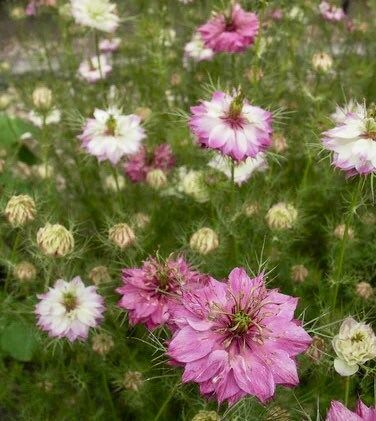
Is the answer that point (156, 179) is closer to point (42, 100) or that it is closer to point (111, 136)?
point (111, 136)

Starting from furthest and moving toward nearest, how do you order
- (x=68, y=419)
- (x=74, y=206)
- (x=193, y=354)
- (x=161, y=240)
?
(x=74, y=206) → (x=161, y=240) → (x=68, y=419) → (x=193, y=354)

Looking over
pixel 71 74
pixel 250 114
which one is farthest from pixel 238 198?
pixel 71 74

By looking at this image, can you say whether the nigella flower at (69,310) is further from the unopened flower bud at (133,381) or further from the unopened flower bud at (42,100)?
the unopened flower bud at (42,100)

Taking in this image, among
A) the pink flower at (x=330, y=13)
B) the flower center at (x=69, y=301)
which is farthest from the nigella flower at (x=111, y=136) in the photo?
the pink flower at (x=330, y=13)

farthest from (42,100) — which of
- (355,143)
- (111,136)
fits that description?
(355,143)

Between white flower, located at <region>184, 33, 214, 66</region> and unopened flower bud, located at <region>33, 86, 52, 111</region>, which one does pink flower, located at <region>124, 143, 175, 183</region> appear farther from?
white flower, located at <region>184, 33, 214, 66</region>

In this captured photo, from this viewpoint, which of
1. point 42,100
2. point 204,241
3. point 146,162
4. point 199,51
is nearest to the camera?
point 204,241

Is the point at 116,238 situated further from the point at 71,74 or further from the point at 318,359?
the point at 71,74
